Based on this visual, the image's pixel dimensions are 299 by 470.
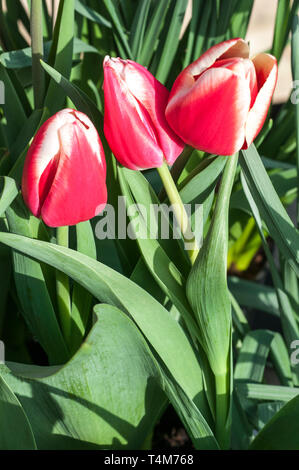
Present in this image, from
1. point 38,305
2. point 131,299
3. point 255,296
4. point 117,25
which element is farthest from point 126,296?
point 255,296

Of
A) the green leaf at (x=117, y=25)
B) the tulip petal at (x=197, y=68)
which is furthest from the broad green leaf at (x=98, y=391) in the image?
the green leaf at (x=117, y=25)

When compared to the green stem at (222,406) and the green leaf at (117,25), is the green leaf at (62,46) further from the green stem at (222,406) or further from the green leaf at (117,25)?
the green stem at (222,406)

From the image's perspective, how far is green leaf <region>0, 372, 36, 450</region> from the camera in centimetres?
33

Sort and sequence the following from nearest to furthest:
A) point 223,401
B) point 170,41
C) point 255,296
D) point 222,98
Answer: point 222,98 < point 223,401 < point 170,41 < point 255,296

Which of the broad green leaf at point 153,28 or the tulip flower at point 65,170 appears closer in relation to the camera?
the tulip flower at point 65,170

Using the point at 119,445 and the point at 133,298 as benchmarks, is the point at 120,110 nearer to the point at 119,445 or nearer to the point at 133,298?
the point at 133,298

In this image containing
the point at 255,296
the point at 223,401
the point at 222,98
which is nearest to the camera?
the point at 222,98

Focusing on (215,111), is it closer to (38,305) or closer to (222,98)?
(222,98)

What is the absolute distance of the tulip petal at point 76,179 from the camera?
28 cm

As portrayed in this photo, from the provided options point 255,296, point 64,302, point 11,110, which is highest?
point 11,110

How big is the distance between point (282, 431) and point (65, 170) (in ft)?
0.67

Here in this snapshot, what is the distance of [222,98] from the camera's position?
0.27 metres

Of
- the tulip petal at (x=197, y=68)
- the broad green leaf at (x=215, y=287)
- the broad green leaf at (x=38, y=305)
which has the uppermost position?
the tulip petal at (x=197, y=68)

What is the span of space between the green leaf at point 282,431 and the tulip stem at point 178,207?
4.0 inches
